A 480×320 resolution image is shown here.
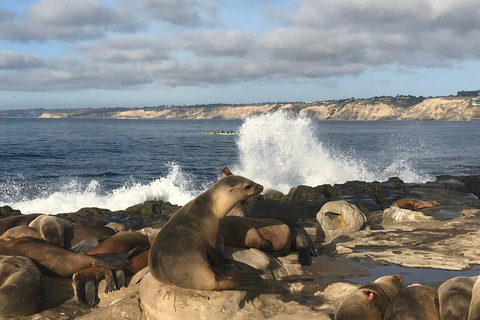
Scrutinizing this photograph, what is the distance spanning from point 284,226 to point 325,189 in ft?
37.9

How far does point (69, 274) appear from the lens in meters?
6.30

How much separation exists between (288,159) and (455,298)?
2496 cm

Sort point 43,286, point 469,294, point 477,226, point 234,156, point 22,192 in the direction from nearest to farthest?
point 469,294, point 43,286, point 477,226, point 22,192, point 234,156

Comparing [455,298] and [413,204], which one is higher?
[455,298]

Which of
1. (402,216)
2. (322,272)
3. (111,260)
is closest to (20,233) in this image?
(111,260)

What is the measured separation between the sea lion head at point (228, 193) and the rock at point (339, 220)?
5259mm

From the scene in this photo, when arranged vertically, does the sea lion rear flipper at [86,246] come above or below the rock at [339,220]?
above

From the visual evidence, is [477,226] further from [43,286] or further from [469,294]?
[43,286]

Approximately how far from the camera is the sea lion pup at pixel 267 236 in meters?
6.75

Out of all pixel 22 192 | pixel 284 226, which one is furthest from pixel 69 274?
pixel 22 192

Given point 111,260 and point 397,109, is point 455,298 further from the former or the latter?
point 397,109

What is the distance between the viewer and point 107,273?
615cm

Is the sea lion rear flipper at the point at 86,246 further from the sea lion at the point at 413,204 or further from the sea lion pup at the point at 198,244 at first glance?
the sea lion at the point at 413,204

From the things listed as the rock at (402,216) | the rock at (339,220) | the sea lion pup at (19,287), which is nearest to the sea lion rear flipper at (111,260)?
the sea lion pup at (19,287)
